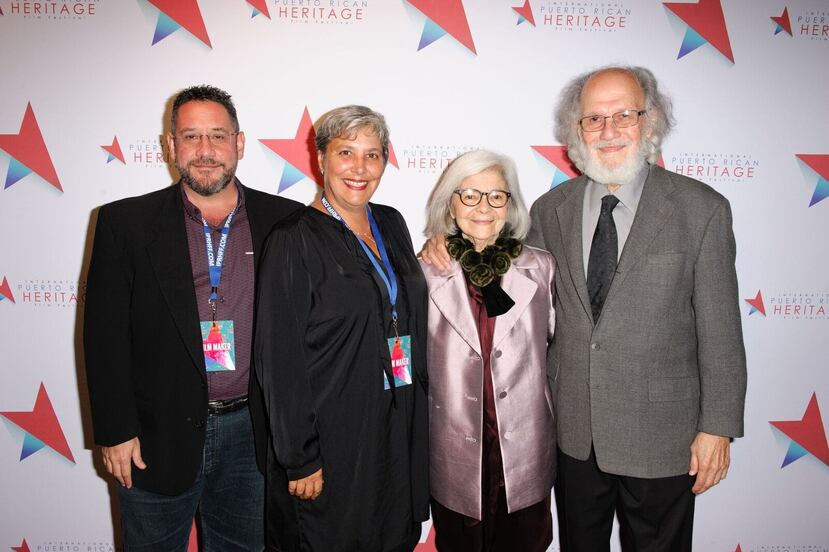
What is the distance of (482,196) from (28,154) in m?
2.51

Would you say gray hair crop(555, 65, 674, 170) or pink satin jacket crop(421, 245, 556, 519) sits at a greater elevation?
gray hair crop(555, 65, 674, 170)

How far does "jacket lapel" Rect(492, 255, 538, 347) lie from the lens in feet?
6.16

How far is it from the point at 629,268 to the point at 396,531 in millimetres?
1323

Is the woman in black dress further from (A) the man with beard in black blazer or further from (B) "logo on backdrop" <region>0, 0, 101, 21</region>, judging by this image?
(B) "logo on backdrop" <region>0, 0, 101, 21</region>

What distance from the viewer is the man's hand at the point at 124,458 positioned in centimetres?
181

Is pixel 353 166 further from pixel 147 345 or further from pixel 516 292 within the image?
pixel 147 345

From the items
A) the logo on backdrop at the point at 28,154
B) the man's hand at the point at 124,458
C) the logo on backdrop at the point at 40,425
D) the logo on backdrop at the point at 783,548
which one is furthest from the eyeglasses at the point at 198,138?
the logo on backdrop at the point at 783,548

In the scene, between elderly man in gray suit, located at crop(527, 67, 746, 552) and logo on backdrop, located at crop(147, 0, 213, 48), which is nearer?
elderly man in gray suit, located at crop(527, 67, 746, 552)

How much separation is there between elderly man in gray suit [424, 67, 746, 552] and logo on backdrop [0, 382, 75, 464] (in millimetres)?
2520

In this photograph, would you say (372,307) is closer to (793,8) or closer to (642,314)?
(642,314)

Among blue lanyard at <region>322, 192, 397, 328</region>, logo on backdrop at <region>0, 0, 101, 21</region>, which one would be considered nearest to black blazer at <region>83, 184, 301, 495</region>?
blue lanyard at <region>322, 192, 397, 328</region>

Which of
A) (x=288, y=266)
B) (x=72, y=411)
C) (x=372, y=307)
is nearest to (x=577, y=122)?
(x=372, y=307)

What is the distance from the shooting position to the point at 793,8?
8.53ft

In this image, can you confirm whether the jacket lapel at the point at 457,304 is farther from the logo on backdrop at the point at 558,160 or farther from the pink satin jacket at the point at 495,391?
the logo on backdrop at the point at 558,160
